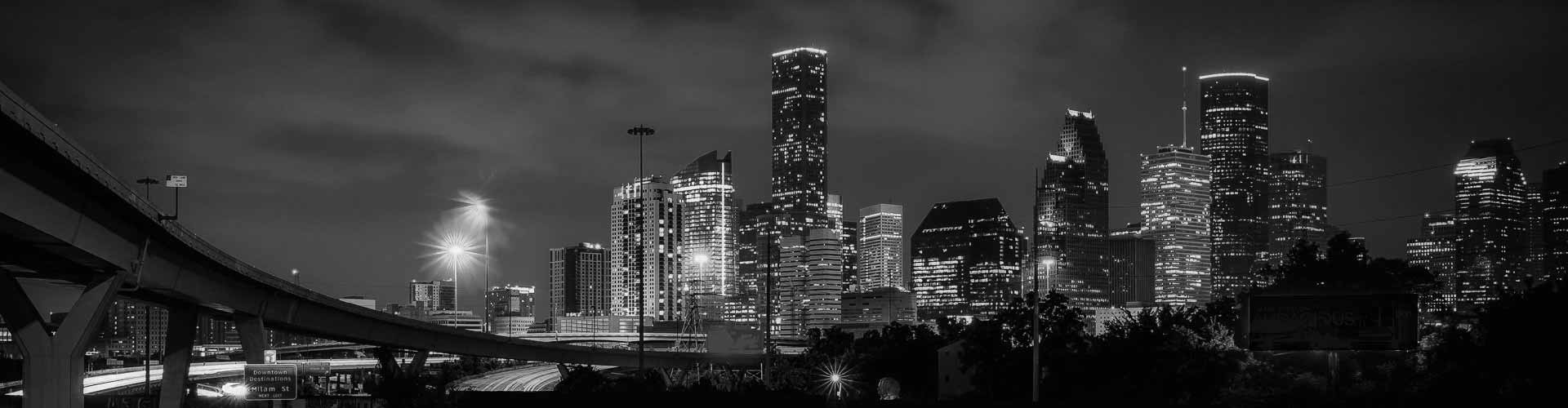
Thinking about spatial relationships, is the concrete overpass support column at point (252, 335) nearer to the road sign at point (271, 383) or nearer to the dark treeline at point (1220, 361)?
the dark treeline at point (1220, 361)

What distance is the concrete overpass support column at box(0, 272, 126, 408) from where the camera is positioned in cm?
4478

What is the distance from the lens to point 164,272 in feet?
172

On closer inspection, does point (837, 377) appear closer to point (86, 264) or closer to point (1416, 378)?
point (1416, 378)

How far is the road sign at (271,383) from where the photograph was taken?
46.4 metres

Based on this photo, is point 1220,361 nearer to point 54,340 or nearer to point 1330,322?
point 1330,322

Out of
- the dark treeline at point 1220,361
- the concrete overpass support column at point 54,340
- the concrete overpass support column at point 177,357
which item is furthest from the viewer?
the concrete overpass support column at point 177,357

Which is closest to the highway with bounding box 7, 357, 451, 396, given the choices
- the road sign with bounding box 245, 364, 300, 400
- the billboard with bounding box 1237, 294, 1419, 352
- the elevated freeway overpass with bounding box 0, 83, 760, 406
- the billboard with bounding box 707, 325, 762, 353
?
the elevated freeway overpass with bounding box 0, 83, 760, 406

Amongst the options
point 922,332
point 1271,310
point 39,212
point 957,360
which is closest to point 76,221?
point 39,212

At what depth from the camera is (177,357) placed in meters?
61.4

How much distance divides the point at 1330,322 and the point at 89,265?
48.9 meters

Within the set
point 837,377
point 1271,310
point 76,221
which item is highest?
point 76,221

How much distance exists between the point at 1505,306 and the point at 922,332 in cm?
4820

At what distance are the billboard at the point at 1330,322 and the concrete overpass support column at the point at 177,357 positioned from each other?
48.9 metres

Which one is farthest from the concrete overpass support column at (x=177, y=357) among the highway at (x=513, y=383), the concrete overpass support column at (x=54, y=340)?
the highway at (x=513, y=383)
